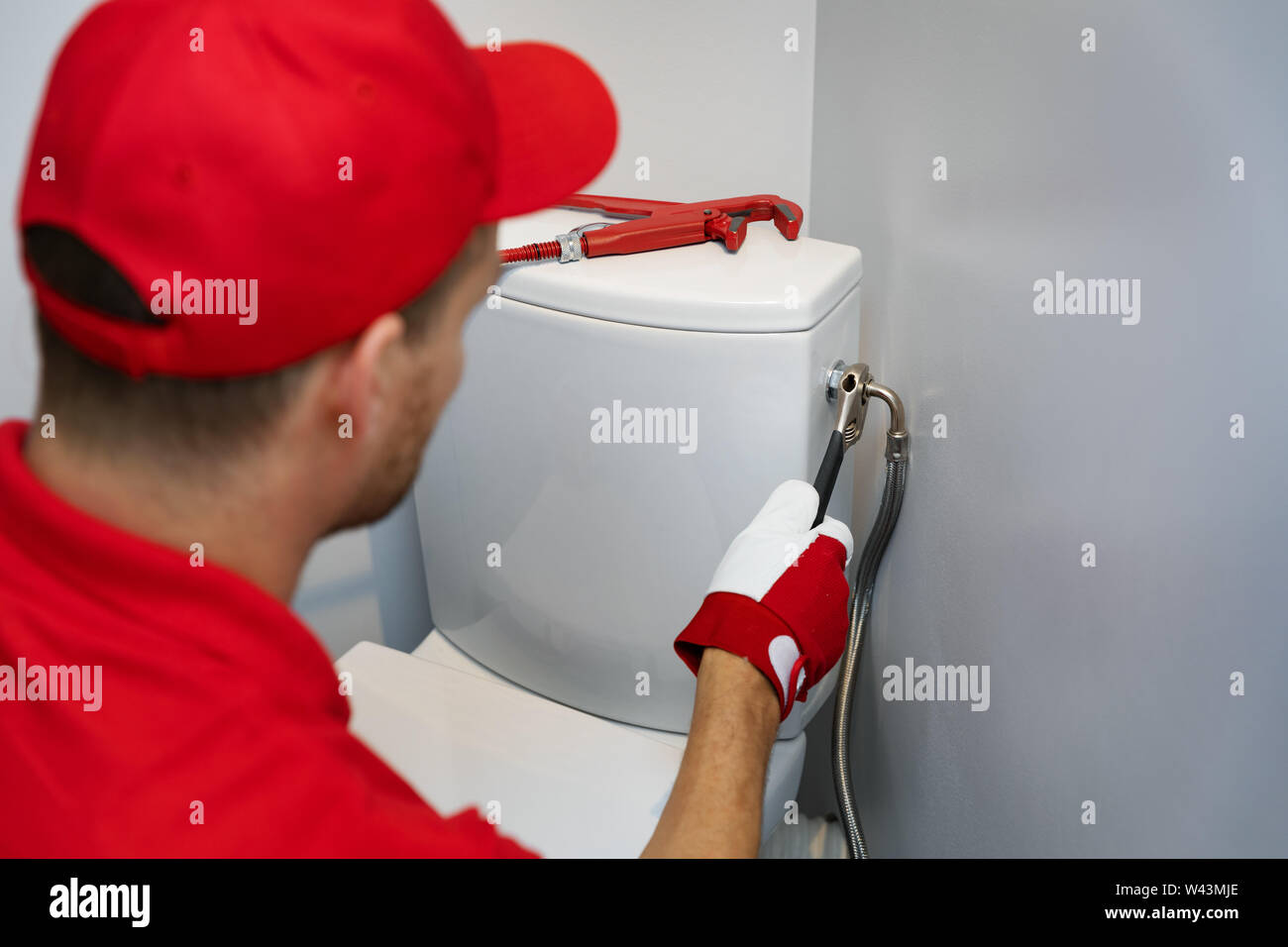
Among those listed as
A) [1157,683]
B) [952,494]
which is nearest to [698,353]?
[952,494]

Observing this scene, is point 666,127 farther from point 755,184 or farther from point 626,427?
point 626,427

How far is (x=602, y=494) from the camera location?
849 mm

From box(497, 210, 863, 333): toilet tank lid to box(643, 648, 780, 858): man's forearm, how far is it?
24 cm

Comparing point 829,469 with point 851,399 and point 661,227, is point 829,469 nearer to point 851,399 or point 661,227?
point 851,399

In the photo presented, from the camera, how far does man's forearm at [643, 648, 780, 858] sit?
1.88 ft

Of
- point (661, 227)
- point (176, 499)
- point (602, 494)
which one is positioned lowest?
point (602, 494)

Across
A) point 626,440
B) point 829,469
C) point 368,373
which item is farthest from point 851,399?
point 368,373

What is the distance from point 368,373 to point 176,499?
0.30ft

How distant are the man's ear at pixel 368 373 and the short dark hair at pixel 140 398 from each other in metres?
0.01

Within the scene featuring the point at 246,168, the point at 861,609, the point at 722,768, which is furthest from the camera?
the point at 861,609

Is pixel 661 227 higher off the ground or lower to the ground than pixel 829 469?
higher

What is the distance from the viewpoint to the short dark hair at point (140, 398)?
0.41 metres

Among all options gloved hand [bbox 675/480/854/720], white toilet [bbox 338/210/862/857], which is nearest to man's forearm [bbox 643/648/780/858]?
gloved hand [bbox 675/480/854/720]
